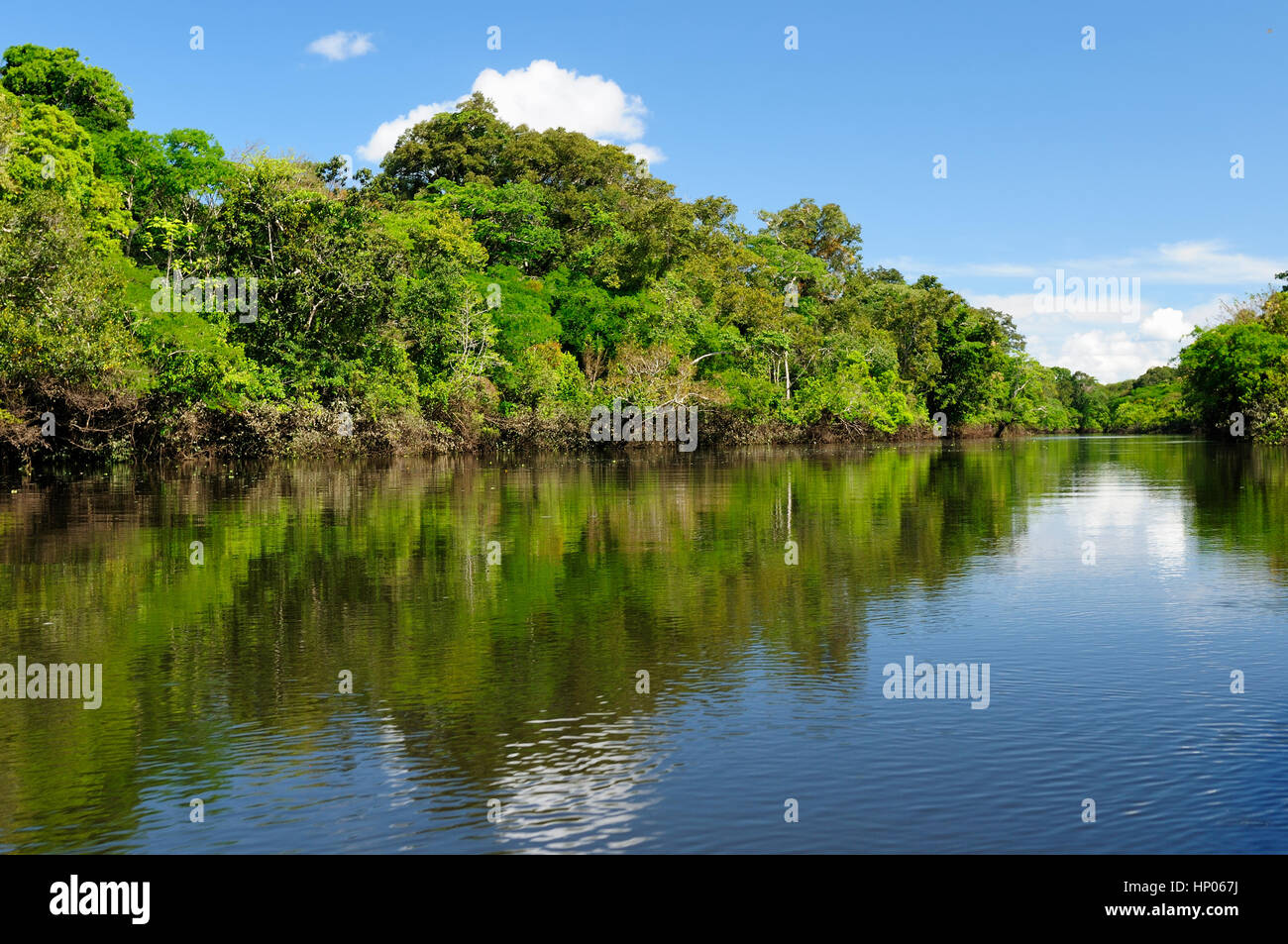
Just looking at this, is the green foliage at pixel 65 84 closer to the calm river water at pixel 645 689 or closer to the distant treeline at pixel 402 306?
the distant treeline at pixel 402 306

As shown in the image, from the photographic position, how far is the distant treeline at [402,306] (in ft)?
128

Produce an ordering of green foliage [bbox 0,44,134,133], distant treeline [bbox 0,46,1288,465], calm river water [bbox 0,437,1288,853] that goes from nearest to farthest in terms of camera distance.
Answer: calm river water [bbox 0,437,1288,853] < distant treeline [bbox 0,46,1288,465] < green foliage [bbox 0,44,134,133]

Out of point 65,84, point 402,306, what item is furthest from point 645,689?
point 65,84

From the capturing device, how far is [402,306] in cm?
5675

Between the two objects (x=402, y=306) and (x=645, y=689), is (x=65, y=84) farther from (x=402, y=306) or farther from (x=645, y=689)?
(x=645, y=689)

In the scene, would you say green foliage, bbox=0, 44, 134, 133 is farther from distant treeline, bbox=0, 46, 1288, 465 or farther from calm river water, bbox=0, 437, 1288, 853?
calm river water, bbox=0, 437, 1288, 853

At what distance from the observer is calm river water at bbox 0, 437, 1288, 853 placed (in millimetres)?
6871

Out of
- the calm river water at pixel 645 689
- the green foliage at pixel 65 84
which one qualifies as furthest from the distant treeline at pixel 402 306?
the calm river water at pixel 645 689

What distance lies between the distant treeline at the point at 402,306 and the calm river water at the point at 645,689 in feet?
57.5

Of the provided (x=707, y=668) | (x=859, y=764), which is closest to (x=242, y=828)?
(x=859, y=764)

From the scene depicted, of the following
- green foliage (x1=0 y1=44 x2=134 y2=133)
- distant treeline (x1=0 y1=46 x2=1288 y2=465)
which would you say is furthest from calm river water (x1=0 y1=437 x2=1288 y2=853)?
green foliage (x1=0 y1=44 x2=134 y2=133)

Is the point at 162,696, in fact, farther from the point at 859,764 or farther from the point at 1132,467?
the point at 1132,467

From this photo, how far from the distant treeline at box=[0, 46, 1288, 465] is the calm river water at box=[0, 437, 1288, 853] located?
17.5 meters

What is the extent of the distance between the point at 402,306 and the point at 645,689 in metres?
49.5
